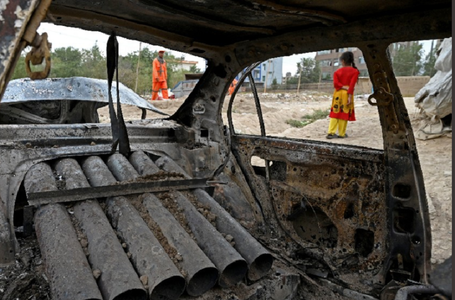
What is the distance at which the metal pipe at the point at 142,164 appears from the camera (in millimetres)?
2623

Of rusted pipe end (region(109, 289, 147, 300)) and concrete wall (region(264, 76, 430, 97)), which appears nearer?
rusted pipe end (region(109, 289, 147, 300))

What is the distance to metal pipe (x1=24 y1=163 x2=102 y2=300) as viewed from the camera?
1.60 m

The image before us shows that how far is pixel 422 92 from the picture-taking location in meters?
8.02

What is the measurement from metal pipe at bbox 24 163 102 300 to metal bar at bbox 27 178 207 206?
2.0 inches

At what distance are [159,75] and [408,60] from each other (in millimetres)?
21710

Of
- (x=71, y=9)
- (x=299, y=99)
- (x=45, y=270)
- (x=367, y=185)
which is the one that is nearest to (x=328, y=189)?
(x=367, y=185)

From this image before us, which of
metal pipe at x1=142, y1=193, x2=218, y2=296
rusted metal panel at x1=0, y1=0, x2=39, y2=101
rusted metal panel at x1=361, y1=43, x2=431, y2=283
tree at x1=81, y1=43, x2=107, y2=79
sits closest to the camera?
rusted metal panel at x1=0, y1=0, x2=39, y2=101

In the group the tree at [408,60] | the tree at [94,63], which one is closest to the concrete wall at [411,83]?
the tree at [408,60]

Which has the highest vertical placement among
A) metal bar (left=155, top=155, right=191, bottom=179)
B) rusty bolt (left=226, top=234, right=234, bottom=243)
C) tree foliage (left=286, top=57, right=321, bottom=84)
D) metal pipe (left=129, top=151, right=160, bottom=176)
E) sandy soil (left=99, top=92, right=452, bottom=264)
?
tree foliage (left=286, top=57, right=321, bottom=84)

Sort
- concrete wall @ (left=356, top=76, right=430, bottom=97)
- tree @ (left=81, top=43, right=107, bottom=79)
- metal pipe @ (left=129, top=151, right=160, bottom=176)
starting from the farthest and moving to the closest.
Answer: tree @ (left=81, top=43, right=107, bottom=79) < concrete wall @ (left=356, top=76, right=430, bottom=97) < metal pipe @ (left=129, top=151, right=160, bottom=176)

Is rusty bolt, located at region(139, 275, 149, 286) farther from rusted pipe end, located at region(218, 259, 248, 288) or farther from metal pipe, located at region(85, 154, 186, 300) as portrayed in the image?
rusted pipe end, located at region(218, 259, 248, 288)

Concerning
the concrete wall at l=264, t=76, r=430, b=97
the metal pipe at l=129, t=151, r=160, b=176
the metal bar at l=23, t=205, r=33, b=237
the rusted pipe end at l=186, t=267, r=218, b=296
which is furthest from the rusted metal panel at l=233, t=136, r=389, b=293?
the concrete wall at l=264, t=76, r=430, b=97

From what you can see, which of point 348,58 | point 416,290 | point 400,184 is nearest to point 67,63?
point 348,58

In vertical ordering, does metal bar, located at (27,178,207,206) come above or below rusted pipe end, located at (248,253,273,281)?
above
